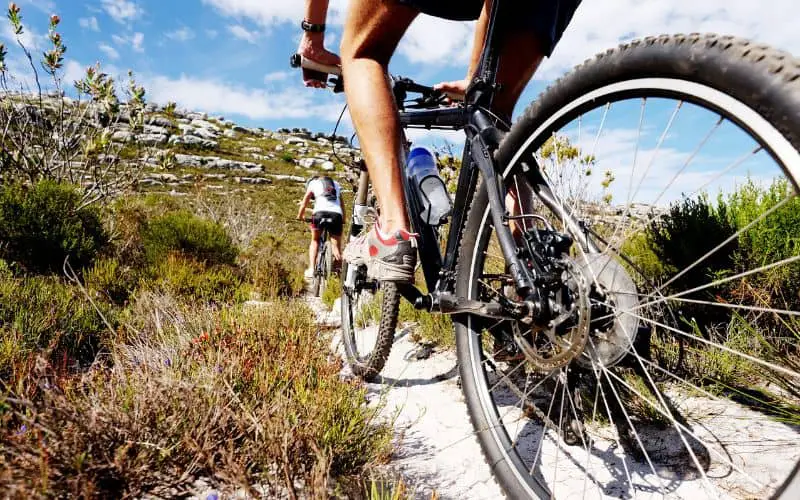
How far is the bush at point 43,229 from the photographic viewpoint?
3578 millimetres

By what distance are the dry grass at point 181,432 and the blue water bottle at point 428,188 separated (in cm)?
79

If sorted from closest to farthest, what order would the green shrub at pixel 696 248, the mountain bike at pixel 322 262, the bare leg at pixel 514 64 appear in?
the bare leg at pixel 514 64 < the green shrub at pixel 696 248 < the mountain bike at pixel 322 262

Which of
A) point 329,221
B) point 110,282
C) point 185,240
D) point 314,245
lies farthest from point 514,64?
point 314,245

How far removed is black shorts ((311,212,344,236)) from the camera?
667 centimetres

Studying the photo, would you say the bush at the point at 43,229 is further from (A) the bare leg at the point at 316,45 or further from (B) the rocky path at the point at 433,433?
(B) the rocky path at the point at 433,433

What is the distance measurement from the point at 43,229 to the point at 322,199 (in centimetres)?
373

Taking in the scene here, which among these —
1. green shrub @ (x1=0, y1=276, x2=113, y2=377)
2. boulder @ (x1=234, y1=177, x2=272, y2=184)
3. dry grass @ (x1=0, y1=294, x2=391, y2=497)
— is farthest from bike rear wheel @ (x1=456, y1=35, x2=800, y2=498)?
boulder @ (x1=234, y1=177, x2=272, y2=184)

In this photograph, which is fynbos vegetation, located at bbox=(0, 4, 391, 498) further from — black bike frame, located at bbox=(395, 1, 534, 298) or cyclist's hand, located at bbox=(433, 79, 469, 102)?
cyclist's hand, located at bbox=(433, 79, 469, 102)

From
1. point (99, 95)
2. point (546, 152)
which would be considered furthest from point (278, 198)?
point (546, 152)

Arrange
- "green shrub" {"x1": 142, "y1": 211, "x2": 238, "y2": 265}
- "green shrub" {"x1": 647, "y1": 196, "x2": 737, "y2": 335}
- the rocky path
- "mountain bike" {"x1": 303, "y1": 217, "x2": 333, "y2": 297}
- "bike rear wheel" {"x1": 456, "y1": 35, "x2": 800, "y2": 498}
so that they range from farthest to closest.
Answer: "mountain bike" {"x1": 303, "y1": 217, "x2": 333, "y2": 297}
"green shrub" {"x1": 142, "y1": 211, "x2": 238, "y2": 265}
"green shrub" {"x1": 647, "y1": 196, "x2": 737, "y2": 335}
the rocky path
"bike rear wheel" {"x1": 456, "y1": 35, "x2": 800, "y2": 498}

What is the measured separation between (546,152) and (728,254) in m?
1.65

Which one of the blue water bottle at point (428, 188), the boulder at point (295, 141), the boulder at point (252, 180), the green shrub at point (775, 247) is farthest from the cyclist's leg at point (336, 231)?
the boulder at point (295, 141)

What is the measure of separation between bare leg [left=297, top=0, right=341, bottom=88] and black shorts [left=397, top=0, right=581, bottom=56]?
0.72 meters

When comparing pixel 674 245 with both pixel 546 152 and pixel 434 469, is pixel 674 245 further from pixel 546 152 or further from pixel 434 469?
pixel 434 469
